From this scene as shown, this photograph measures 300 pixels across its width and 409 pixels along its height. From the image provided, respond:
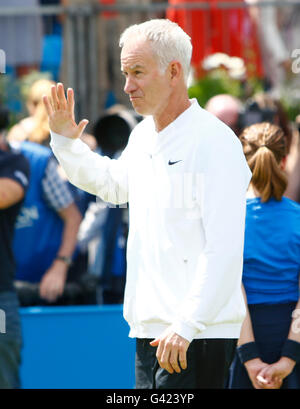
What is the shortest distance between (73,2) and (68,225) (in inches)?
86.9

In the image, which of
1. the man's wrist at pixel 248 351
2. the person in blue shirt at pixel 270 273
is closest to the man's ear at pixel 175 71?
the person in blue shirt at pixel 270 273

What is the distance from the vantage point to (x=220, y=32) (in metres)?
7.42

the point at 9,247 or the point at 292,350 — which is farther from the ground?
the point at 9,247

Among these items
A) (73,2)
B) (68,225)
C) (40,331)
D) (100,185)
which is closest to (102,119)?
(68,225)

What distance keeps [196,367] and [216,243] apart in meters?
0.50

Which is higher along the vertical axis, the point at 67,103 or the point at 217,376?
the point at 67,103

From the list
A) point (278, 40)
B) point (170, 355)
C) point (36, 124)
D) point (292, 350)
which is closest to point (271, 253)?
point (292, 350)

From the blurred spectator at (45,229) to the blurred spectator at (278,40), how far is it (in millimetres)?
2421

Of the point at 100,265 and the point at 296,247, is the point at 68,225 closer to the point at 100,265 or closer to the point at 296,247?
the point at 100,265

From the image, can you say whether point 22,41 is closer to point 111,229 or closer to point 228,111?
point 228,111

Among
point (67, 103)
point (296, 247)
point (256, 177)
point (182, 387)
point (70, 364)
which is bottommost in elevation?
point (70, 364)

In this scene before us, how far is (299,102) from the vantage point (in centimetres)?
738

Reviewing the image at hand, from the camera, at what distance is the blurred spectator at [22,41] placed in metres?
6.97

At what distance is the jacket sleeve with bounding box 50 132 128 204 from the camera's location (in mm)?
3219
